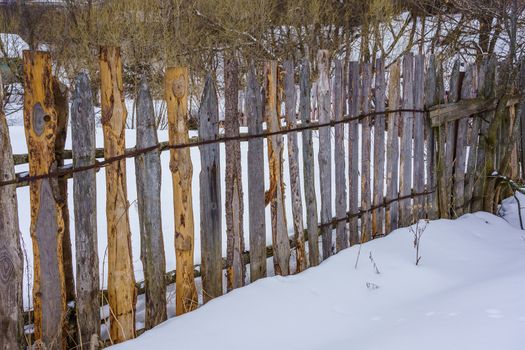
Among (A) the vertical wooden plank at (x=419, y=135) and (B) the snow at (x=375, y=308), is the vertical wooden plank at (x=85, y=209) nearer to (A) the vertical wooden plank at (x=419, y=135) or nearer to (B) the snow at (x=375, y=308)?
(B) the snow at (x=375, y=308)

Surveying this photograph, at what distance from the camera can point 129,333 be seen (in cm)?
261

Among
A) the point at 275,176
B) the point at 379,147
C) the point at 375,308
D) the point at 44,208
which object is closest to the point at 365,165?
the point at 379,147

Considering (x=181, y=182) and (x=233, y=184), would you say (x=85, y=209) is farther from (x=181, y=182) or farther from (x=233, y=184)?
(x=233, y=184)

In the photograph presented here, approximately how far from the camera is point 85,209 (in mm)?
2416

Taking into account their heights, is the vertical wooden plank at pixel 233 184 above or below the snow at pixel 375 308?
above

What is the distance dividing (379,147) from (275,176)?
A: 1332 millimetres

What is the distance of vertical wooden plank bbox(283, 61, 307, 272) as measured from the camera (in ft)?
11.1

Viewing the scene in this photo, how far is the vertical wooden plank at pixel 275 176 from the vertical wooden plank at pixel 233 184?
12.8 inches

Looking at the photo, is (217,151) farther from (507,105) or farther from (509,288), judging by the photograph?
(507,105)

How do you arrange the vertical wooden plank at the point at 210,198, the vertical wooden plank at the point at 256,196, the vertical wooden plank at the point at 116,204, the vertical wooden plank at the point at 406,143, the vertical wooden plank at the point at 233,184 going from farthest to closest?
the vertical wooden plank at the point at 406,143, the vertical wooden plank at the point at 256,196, the vertical wooden plank at the point at 233,184, the vertical wooden plank at the point at 210,198, the vertical wooden plank at the point at 116,204

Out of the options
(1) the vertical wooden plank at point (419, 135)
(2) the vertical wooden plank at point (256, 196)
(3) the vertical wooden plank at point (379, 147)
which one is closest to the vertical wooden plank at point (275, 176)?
(2) the vertical wooden plank at point (256, 196)

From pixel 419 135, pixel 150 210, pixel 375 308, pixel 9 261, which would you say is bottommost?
pixel 375 308

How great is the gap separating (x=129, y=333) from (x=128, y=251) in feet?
1.43

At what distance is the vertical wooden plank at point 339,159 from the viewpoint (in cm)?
381
